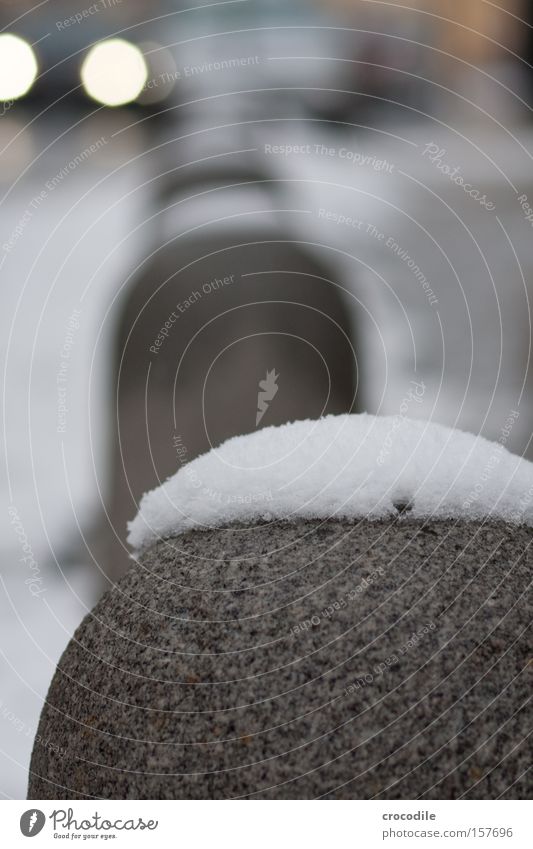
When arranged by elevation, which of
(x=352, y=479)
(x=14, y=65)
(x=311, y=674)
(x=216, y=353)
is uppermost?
(x=14, y=65)

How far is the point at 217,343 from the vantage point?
1.64 m

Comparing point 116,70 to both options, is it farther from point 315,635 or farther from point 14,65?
point 315,635

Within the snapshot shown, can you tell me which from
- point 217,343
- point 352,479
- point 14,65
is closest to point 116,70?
point 14,65

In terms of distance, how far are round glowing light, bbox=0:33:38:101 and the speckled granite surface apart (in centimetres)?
83

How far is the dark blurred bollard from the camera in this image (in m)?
1.55

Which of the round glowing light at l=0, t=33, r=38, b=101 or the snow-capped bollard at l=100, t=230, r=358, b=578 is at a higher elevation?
the round glowing light at l=0, t=33, r=38, b=101

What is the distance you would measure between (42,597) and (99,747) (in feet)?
3.73

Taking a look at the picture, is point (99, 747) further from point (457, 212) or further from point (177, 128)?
point (457, 212)

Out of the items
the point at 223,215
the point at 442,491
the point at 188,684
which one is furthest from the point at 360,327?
the point at 188,684

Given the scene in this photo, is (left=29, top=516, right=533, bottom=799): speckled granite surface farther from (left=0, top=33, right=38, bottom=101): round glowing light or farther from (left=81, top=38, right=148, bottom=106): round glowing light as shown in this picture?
(left=81, top=38, right=148, bottom=106): round glowing light

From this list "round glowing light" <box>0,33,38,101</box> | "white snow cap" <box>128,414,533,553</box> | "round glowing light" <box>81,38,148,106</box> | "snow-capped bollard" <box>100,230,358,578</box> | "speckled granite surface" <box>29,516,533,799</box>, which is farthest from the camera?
"snow-capped bollard" <box>100,230,358,578</box>

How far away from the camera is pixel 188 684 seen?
0.54m

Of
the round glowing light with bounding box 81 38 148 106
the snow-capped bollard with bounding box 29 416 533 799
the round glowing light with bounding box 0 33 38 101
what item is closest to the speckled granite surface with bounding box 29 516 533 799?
the snow-capped bollard with bounding box 29 416 533 799

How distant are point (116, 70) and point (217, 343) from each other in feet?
1.82
